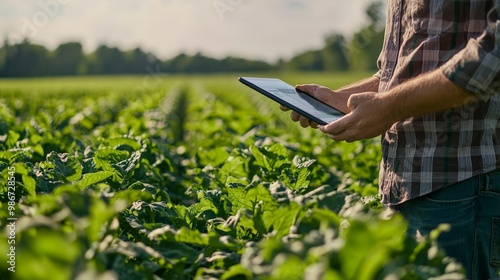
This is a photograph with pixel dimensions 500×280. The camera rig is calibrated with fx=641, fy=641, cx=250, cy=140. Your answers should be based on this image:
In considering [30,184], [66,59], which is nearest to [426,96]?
[30,184]

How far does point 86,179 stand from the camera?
9.75ft

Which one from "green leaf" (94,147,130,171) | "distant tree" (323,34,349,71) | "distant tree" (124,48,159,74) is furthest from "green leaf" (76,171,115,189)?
"distant tree" (323,34,349,71)

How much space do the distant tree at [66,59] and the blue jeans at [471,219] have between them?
68.0 metres

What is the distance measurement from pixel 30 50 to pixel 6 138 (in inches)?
2605

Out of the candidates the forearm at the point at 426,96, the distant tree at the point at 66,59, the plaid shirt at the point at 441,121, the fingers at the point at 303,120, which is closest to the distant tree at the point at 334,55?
the distant tree at the point at 66,59

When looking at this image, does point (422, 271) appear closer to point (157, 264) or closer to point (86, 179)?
point (157, 264)

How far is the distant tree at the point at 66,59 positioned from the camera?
233 feet

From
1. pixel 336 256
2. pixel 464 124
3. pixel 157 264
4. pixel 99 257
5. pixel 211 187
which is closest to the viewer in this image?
pixel 336 256

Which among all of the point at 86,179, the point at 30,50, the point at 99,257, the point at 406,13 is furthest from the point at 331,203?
the point at 30,50

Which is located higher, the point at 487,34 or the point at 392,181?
the point at 487,34

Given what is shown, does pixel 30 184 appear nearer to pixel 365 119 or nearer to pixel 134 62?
pixel 365 119

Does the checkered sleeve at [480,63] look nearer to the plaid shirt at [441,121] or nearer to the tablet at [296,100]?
the plaid shirt at [441,121]

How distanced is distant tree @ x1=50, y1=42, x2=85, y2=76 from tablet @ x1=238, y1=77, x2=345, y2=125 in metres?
67.2

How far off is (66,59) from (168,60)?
23183 millimetres
